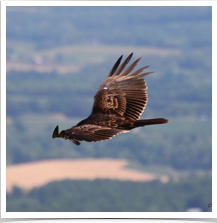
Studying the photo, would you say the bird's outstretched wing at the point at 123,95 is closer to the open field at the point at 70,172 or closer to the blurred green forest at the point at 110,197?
the blurred green forest at the point at 110,197

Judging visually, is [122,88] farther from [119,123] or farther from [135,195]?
[135,195]

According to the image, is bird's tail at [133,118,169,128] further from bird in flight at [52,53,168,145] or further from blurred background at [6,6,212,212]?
blurred background at [6,6,212,212]

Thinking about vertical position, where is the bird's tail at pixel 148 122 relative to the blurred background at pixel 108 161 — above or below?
below

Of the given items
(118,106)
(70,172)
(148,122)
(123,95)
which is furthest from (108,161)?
(148,122)

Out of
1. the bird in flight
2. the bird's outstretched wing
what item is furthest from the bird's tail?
the bird's outstretched wing

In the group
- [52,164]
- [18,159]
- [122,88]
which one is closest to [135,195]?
[52,164]

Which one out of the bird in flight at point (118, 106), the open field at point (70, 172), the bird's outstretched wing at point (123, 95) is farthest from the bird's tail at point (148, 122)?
the open field at point (70, 172)

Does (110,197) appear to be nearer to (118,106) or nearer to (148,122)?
(118,106)
